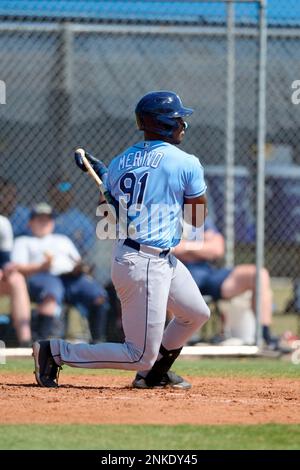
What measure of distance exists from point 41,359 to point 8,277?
136 inches

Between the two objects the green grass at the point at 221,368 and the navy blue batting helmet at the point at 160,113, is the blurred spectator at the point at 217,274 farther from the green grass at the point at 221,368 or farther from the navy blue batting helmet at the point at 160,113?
the navy blue batting helmet at the point at 160,113

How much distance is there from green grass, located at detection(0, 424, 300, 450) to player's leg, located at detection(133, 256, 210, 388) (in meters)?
1.33

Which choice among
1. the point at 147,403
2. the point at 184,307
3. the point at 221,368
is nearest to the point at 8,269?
the point at 221,368

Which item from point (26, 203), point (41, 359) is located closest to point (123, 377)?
point (41, 359)

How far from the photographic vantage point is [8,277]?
33.0 ft

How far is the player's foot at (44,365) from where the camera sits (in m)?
6.68

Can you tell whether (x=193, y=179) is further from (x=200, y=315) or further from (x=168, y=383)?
(x=168, y=383)

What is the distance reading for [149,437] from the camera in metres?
5.04

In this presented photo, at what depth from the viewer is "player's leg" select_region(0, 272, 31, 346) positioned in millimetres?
9914

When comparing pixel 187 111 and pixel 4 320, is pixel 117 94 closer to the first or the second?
pixel 4 320

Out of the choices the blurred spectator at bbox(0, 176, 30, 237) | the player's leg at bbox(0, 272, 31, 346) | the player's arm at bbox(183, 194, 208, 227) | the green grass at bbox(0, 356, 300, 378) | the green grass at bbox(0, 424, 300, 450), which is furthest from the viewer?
the blurred spectator at bbox(0, 176, 30, 237)

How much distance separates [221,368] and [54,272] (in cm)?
234

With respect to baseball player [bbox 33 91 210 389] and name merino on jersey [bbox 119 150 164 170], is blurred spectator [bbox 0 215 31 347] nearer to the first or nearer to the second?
baseball player [bbox 33 91 210 389]

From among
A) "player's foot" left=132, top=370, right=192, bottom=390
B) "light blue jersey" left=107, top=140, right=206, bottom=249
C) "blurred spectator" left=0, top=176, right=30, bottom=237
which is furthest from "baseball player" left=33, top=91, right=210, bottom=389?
"blurred spectator" left=0, top=176, right=30, bottom=237
